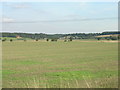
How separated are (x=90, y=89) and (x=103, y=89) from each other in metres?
0.49

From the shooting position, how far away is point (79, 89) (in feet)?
24.3

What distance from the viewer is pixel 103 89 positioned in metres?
7.22

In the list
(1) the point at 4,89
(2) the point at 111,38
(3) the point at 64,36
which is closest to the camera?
(1) the point at 4,89

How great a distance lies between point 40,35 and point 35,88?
389 ft

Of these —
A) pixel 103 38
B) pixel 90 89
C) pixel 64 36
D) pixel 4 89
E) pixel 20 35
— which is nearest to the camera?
pixel 90 89

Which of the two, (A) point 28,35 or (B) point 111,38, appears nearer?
(B) point 111,38

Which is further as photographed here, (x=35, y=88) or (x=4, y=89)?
(x=4, y=89)

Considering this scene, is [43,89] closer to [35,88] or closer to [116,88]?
[35,88]

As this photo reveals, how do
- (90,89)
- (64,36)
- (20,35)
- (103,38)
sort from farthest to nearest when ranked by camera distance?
(64,36) → (20,35) → (103,38) → (90,89)

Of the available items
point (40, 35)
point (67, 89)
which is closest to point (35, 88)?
point (67, 89)

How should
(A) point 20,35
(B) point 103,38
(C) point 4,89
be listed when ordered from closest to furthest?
(C) point 4,89
(B) point 103,38
(A) point 20,35

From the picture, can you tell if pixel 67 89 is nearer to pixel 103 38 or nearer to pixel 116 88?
pixel 116 88

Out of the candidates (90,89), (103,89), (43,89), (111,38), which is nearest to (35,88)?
(43,89)

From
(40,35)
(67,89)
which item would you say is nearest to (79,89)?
(67,89)
